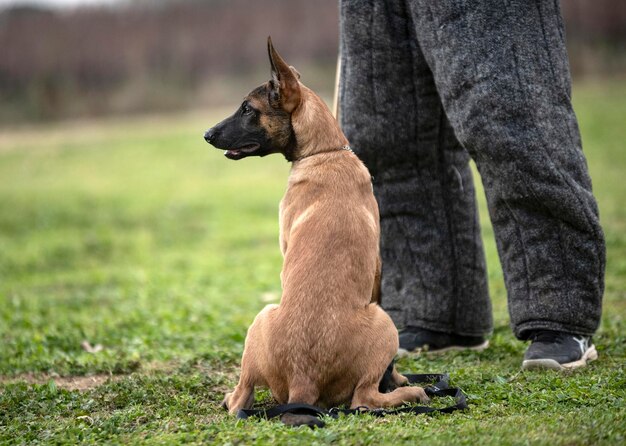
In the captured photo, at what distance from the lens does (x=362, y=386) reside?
3395 mm

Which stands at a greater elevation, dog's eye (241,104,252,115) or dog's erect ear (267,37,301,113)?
dog's erect ear (267,37,301,113)

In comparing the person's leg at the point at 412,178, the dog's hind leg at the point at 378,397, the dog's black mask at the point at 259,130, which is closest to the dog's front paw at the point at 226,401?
the dog's hind leg at the point at 378,397

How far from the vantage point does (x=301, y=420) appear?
321 centimetres

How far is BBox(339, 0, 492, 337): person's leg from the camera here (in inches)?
175

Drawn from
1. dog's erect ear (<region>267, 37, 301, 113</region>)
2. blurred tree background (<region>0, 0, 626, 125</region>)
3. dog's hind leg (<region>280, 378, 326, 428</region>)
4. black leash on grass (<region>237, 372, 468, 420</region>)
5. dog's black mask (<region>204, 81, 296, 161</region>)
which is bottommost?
black leash on grass (<region>237, 372, 468, 420</region>)

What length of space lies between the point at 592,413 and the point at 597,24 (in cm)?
2328

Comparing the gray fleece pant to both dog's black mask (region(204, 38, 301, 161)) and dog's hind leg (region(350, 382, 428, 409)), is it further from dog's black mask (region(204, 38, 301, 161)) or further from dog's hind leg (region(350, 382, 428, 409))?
dog's hind leg (region(350, 382, 428, 409))

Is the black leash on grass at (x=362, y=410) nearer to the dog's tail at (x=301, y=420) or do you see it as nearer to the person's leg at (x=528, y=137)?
the dog's tail at (x=301, y=420)

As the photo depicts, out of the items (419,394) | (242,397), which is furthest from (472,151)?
(242,397)

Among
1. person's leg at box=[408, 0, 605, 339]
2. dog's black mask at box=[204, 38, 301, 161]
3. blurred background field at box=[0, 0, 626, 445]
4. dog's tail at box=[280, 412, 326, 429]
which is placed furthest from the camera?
dog's black mask at box=[204, 38, 301, 161]

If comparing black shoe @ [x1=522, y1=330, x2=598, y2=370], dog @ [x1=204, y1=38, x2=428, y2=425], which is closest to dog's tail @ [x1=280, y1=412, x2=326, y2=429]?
dog @ [x1=204, y1=38, x2=428, y2=425]

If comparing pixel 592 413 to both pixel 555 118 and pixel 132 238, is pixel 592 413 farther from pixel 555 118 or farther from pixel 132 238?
pixel 132 238

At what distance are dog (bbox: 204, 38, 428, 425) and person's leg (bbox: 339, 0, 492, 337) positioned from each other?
61 cm

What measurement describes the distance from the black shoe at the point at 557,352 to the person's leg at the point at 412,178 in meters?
0.61
